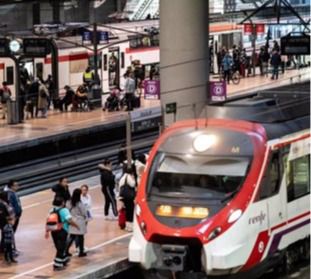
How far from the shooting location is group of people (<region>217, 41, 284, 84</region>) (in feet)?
142

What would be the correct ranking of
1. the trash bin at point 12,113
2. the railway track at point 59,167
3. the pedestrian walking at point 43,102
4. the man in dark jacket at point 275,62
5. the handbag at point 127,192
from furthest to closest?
the man in dark jacket at point 275,62 < the pedestrian walking at point 43,102 < the trash bin at point 12,113 < the railway track at point 59,167 < the handbag at point 127,192

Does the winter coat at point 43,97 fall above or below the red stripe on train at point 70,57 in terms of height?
below

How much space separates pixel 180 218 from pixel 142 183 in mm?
1055

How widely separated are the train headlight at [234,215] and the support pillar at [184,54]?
602 centimetres

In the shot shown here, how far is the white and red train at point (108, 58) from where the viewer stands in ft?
117

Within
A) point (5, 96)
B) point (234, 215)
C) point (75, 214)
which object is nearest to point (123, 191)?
point (75, 214)

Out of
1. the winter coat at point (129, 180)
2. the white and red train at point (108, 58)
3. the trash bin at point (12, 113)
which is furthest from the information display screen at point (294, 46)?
the winter coat at point (129, 180)

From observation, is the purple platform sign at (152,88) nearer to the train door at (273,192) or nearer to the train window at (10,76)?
the train door at (273,192)

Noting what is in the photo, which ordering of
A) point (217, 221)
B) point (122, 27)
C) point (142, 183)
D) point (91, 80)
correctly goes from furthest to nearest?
point (122, 27) → point (91, 80) → point (142, 183) → point (217, 221)

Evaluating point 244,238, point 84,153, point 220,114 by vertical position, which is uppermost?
point 220,114

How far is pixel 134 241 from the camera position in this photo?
1369 centimetres

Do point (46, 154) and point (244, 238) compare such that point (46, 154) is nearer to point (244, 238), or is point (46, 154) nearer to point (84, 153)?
point (84, 153)

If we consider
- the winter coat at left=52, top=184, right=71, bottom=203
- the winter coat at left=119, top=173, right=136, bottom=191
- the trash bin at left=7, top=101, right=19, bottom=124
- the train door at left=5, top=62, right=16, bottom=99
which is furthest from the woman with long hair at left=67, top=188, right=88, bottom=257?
the train door at left=5, top=62, right=16, bottom=99

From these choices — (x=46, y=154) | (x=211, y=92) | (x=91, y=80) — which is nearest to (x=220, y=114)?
(x=211, y=92)
